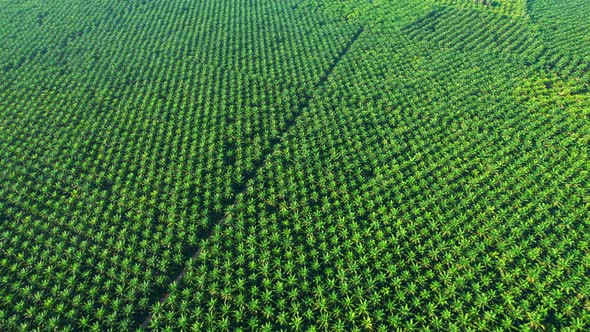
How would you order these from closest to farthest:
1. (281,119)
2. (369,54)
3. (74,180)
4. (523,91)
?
(74,180)
(281,119)
(523,91)
(369,54)

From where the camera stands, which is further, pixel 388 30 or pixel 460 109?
pixel 388 30

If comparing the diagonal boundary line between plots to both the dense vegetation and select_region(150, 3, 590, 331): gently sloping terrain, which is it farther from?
select_region(150, 3, 590, 331): gently sloping terrain

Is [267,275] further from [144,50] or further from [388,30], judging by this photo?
[388,30]

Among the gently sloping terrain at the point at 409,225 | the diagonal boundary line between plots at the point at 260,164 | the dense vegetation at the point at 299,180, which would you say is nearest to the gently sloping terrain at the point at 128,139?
the dense vegetation at the point at 299,180

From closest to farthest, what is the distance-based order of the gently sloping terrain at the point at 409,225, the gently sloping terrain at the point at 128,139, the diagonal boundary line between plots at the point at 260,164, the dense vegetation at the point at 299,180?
the gently sloping terrain at the point at 409,225 < the dense vegetation at the point at 299,180 < the gently sloping terrain at the point at 128,139 < the diagonal boundary line between plots at the point at 260,164

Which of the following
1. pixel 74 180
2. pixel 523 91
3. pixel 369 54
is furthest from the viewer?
pixel 369 54

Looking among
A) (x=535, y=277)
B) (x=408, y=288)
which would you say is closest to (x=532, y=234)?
(x=535, y=277)

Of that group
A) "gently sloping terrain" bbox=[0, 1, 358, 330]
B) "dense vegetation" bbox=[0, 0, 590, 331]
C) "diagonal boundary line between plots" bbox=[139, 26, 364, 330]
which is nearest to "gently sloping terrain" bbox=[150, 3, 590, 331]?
"dense vegetation" bbox=[0, 0, 590, 331]

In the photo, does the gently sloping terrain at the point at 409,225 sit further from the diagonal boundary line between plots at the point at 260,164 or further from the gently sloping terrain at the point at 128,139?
the gently sloping terrain at the point at 128,139

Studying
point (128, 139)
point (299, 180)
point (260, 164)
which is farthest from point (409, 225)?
point (128, 139)
